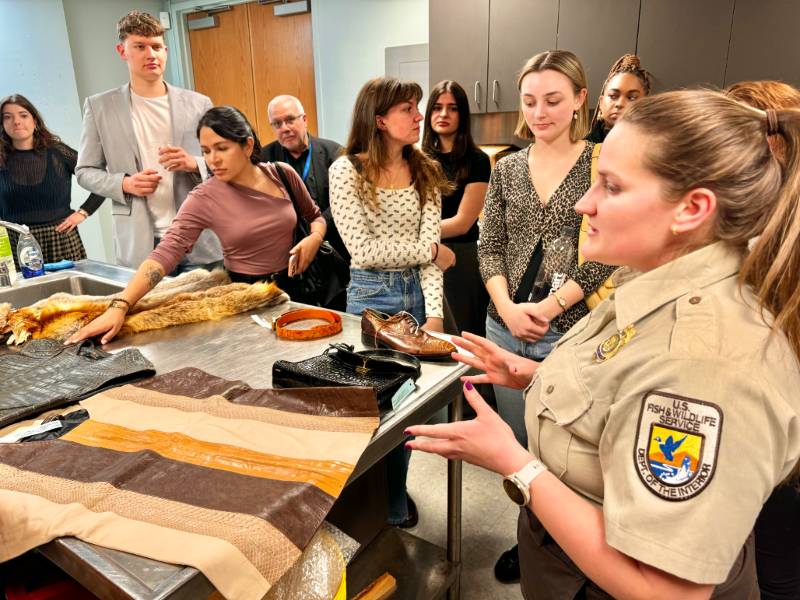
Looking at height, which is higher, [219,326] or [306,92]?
[306,92]

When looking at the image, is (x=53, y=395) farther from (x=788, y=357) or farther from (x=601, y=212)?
(x=788, y=357)

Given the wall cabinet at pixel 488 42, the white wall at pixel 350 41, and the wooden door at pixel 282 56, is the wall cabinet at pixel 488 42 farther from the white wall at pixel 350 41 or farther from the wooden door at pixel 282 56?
the wooden door at pixel 282 56

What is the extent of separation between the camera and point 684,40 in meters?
3.10

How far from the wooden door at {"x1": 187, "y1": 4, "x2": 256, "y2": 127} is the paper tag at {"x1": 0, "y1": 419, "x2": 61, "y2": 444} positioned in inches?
176

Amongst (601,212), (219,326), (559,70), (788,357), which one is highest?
(559,70)

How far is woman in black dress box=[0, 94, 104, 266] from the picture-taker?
3078 mm

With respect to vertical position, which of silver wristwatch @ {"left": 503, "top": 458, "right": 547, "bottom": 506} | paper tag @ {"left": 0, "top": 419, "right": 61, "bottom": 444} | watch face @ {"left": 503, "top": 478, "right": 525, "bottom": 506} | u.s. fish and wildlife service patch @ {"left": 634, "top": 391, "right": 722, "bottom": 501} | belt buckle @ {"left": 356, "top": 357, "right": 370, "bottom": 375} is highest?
u.s. fish and wildlife service patch @ {"left": 634, "top": 391, "right": 722, "bottom": 501}

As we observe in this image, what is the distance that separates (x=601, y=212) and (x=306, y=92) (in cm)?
438

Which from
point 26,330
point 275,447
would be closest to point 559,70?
point 275,447

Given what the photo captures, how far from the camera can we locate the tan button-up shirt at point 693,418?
60 cm

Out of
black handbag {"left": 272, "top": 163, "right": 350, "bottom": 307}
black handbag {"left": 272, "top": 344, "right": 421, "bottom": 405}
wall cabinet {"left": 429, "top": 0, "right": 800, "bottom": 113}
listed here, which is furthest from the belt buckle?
wall cabinet {"left": 429, "top": 0, "right": 800, "bottom": 113}

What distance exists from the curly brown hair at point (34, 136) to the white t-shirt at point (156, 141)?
1.14m

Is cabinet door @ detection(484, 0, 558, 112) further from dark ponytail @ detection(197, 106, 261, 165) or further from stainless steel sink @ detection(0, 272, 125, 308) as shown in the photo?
stainless steel sink @ detection(0, 272, 125, 308)

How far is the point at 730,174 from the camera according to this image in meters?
0.70
